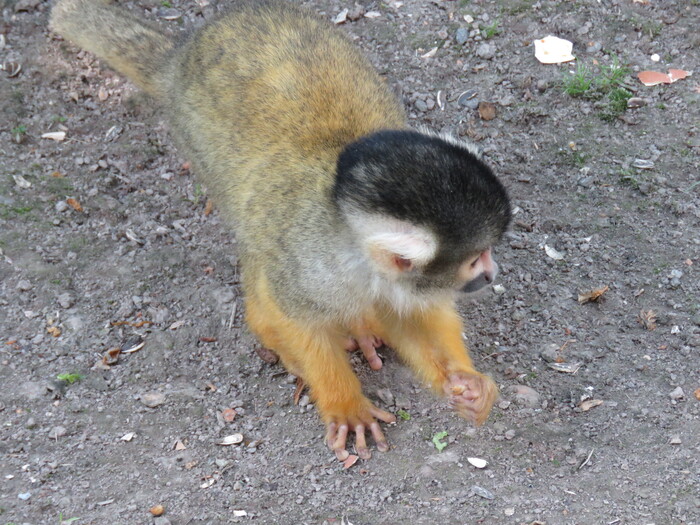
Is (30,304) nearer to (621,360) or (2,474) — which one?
(2,474)

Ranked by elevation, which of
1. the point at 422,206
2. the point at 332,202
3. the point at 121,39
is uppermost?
the point at 422,206

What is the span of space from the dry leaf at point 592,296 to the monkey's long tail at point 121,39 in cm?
209

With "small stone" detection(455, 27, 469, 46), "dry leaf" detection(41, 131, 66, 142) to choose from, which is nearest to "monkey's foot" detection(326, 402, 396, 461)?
"dry leaf" detection(41, 131, 66, 142)

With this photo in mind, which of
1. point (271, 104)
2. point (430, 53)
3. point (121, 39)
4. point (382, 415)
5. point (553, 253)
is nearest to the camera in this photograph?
point (382, 415)

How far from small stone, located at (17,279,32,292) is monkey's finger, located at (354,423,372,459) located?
1.49m

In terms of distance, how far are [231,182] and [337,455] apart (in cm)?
115

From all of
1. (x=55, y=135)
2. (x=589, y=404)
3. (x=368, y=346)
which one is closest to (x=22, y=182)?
(x=55, y=135)

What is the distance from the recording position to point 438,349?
2988 mm

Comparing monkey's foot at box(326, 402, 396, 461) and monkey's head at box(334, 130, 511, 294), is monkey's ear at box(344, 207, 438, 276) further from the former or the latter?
monkey's foot at box(326, 402, 396, 461)

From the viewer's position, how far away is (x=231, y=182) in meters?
3.22

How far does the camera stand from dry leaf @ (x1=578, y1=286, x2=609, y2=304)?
325 cm

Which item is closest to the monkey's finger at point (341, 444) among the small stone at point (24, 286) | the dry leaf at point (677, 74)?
the small stone at point (24, 286)

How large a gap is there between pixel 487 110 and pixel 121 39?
1.83m

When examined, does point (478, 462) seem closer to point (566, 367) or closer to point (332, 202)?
point (566, 367)
